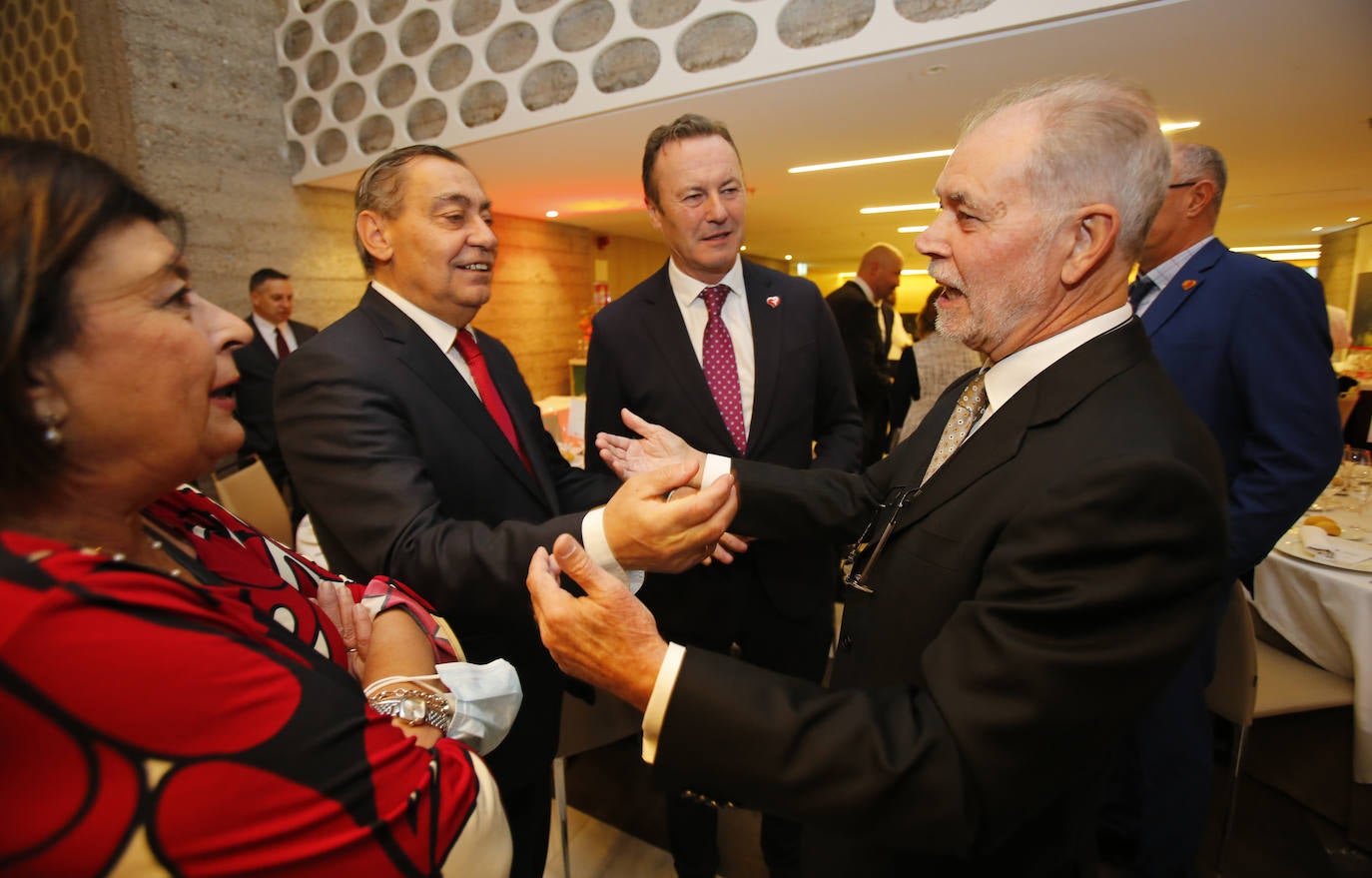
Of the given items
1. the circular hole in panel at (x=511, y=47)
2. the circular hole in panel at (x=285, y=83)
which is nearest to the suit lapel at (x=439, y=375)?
the circular hole in panel at (x=511, y=47)

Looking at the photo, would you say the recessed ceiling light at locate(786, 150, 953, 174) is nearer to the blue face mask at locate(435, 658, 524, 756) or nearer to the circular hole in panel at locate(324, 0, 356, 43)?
the circular hole in panel at locate(324, 0, 356, 43)

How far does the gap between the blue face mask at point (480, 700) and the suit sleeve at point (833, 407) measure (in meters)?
1.27

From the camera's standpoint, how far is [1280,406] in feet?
6.01

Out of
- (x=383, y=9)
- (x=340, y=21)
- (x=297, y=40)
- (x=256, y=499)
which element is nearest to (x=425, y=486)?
(x=256, y=499)

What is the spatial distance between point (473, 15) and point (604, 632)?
4.55m

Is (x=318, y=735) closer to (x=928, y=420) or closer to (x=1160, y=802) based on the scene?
(x=928, y=420)

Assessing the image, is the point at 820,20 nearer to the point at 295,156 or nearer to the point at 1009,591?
the point at 1009,591

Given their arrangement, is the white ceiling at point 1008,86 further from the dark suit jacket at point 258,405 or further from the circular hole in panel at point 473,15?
the dark suit jacket at point 258,405

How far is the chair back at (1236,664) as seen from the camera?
1836mm

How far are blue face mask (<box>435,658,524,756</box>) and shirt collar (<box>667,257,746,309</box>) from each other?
1.32 meters

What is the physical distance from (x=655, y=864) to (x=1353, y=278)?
12.8 meters

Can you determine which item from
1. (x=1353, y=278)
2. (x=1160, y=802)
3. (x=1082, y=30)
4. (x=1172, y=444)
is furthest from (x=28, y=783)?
(x=1353, y=278)

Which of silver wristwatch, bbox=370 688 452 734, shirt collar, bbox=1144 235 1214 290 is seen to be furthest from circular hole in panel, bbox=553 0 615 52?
silver wristwatch, bbox=370 688 452 734

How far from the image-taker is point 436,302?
1.58 m
